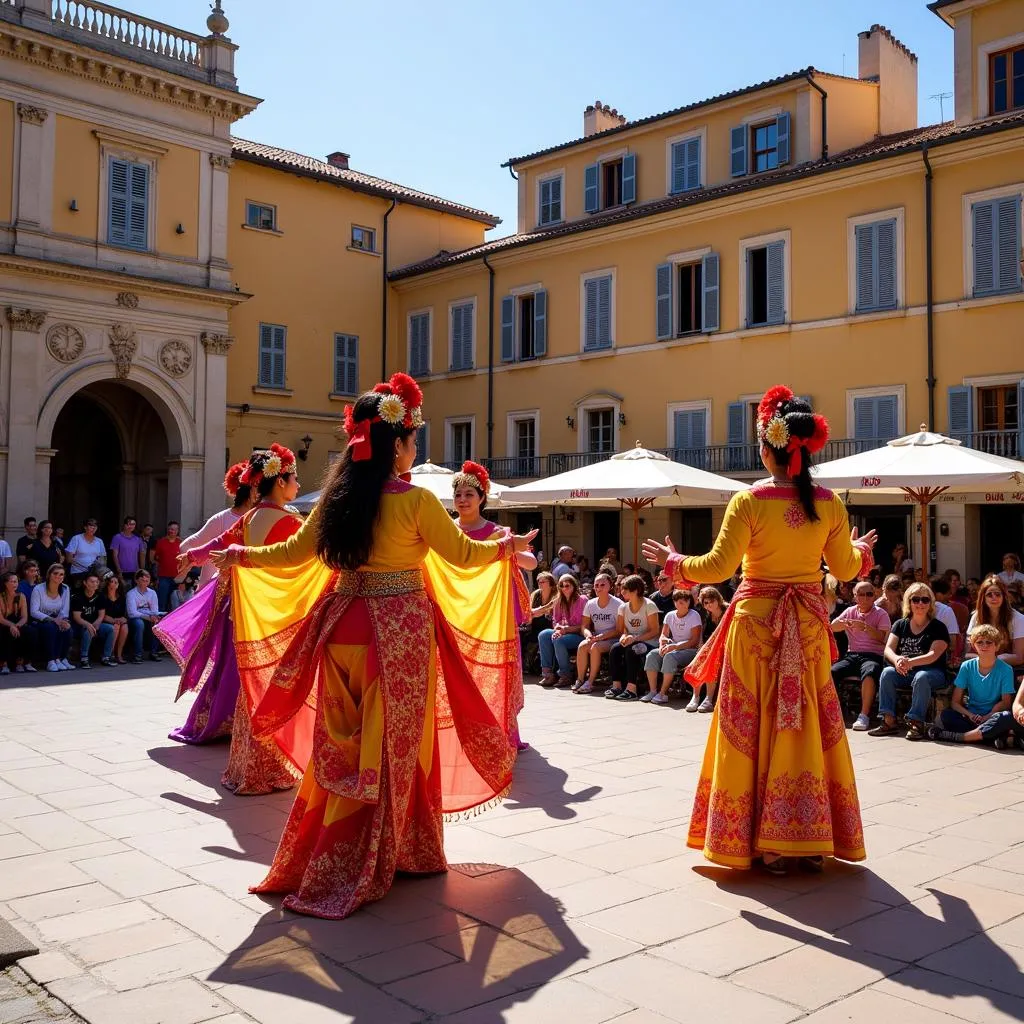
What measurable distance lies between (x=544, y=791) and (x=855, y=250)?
17.1 metres

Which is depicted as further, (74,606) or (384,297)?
(384,297)

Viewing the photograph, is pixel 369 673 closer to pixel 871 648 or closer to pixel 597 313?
pixel 871 648

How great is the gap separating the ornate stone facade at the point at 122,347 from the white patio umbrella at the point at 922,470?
15.0m

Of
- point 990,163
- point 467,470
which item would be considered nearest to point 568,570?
point 467,470

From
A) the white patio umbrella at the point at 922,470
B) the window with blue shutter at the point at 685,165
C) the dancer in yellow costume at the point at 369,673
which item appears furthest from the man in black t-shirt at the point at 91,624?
the window with blue shutter at the point at 685,165

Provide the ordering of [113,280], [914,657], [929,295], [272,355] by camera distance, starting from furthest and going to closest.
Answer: [272,355] → [113,280] → [929,295] → [914,657]

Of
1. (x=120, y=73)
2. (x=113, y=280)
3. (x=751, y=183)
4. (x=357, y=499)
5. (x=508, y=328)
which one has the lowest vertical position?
(x=357, y=499)

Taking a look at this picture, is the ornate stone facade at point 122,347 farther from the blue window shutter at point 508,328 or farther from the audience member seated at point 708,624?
the audience member seated at point 708,624

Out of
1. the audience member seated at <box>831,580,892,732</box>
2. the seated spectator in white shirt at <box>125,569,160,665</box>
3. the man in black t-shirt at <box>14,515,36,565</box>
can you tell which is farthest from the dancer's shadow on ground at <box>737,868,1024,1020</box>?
the man in black t-shirt at <box>14,515,36,565</box>

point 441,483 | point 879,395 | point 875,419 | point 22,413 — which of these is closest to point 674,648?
point 441,483

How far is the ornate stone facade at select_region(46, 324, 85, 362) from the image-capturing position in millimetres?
21656

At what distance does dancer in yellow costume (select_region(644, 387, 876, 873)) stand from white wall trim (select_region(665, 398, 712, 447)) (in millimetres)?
18396

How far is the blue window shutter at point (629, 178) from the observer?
89.2ft

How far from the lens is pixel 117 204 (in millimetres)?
22656
